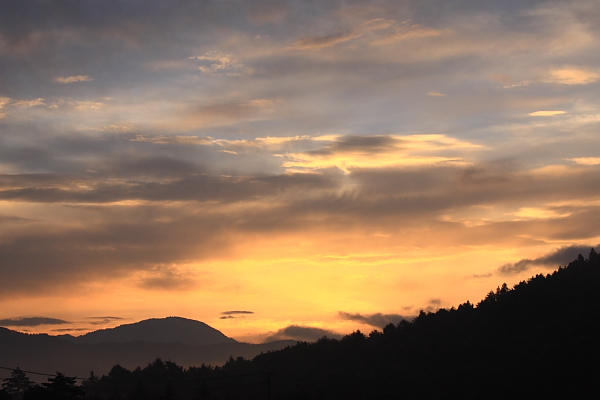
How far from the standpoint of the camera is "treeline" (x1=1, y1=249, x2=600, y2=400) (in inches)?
4193

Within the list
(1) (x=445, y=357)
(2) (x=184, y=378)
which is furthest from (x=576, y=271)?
(2) (x=184, y=378)

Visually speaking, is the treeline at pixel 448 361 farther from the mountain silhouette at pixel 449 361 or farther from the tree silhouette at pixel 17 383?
the tree silhouette at pixel 17 383

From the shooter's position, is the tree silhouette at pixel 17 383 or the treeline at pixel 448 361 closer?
the treeline at pixel 448 361

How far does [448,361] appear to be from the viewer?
131 m

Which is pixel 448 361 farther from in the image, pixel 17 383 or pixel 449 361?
pixel 17 383

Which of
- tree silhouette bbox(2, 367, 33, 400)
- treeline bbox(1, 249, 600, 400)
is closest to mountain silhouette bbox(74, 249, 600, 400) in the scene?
treeline bbox(1, 249, 600, 400)

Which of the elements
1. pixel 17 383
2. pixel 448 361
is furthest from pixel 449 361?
pixel 17 383

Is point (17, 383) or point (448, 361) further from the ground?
point (448, 361)

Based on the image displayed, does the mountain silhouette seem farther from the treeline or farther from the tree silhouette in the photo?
the tree silhouette

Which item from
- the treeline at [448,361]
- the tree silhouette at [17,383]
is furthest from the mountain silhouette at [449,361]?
the tree silhouette at [17,383]

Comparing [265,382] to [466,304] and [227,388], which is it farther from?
[466,304]

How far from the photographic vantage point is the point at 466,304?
158 metres

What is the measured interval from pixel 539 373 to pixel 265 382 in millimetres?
55172

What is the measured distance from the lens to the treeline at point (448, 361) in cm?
10650
